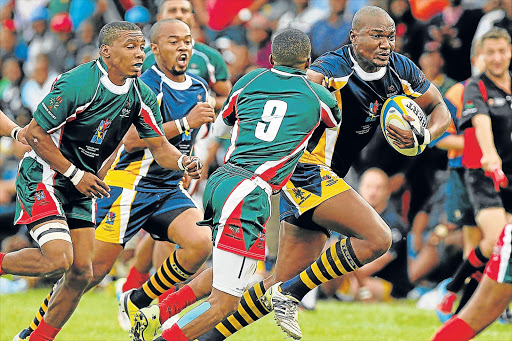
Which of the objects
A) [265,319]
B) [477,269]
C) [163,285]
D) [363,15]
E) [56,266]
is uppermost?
[363,15]

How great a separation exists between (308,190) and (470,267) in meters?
3.02

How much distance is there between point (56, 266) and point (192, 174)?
119 centimetres

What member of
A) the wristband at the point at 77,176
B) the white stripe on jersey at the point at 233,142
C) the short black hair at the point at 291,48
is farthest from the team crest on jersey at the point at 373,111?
the wristband at the point at 77,176

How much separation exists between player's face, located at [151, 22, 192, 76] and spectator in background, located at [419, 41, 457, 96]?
4304mm

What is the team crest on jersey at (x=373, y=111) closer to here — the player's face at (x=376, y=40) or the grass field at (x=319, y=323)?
the player's face at (x=376, y=40)

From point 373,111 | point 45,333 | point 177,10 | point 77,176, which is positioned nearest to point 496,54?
point 373,111

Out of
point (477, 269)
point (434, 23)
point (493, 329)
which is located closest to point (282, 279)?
point (477, 269)

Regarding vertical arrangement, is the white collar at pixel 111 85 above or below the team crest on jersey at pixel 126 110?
above

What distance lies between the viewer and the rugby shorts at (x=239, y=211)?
5.62 meters

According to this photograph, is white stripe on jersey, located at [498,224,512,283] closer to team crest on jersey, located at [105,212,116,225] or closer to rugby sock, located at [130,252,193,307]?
rugby sock, located at [130,252,193,307]

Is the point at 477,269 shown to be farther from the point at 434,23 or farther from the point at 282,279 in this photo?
the point at 434,23

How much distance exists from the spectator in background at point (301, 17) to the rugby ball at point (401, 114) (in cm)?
521

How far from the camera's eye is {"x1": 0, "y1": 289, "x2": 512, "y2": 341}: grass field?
834cm

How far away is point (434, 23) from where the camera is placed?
36.3 feet
